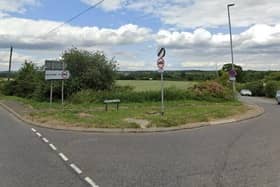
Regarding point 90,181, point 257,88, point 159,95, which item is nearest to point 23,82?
point 159,95

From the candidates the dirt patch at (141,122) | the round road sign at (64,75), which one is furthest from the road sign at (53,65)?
the dirt patch at (141,122)

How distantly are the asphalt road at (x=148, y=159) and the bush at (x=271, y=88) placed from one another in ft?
143

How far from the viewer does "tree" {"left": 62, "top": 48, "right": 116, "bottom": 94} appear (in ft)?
105

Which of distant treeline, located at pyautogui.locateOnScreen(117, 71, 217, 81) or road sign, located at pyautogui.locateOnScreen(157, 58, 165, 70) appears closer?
road sign, located at pyautogui.locateOnScreen(157, 58, 165, 70)

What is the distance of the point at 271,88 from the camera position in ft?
182

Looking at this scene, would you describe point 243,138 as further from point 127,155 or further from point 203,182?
point 203,182

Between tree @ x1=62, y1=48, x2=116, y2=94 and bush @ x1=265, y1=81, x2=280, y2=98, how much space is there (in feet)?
96.5

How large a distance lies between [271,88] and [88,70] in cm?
3379

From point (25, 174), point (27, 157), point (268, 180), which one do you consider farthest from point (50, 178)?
point (268, 180)

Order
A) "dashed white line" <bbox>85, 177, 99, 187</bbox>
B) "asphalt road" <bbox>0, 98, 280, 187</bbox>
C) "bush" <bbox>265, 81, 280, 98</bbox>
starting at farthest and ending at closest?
"bush" <bbox>265, 81, 280, 98</bbox> → "asphalt road" <bbox>0, 98, 280, 187</bbox> → "dashed white line" <bbox>85, 177, 99, 187</bbox>

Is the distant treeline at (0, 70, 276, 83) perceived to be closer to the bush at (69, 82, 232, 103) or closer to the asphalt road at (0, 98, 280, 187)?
the bush at (69, 82, 232, 103)

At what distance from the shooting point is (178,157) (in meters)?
8.52

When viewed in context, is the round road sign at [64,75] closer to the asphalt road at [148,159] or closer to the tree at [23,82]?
the asphalt road at [148,159]

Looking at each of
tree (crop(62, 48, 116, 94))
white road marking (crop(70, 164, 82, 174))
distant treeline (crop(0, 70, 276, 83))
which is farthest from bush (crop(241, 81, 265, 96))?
white road marking (crop(70, 164, 82, 174))
